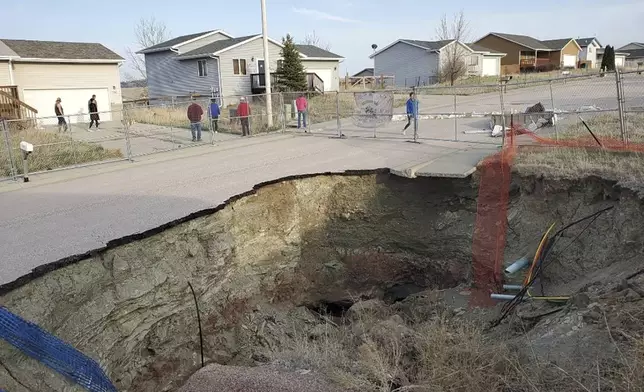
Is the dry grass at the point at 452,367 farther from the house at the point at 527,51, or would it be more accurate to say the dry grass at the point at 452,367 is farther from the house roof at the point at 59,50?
the house at the point at 527,51

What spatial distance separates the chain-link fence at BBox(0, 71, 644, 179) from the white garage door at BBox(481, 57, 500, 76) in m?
31.8

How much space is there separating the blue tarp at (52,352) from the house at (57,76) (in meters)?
22.0

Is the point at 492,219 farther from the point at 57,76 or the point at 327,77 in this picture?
the point at 327,77

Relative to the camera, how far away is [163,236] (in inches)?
320

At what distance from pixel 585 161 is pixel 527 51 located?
2470 inches

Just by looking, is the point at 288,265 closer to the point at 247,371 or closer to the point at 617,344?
the point at 247,371

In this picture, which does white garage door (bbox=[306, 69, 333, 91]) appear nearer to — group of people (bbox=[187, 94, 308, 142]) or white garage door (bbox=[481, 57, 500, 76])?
group of people (bbox=[187, 94, 308, 142])

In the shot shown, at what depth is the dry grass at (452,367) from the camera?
4172 mm

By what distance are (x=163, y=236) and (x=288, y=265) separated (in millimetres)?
3370

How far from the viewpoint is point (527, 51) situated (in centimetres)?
6550

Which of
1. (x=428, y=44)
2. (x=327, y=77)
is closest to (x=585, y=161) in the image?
(x=327, y=77)

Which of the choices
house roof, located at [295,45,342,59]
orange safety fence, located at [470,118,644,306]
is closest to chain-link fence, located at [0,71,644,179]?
orange safety fence, located at [470,118,644,306]

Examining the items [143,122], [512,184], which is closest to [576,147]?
[512,184]

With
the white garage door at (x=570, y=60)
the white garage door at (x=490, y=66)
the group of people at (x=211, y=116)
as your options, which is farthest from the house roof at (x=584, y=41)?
the group of people at (x=211, y=116)
